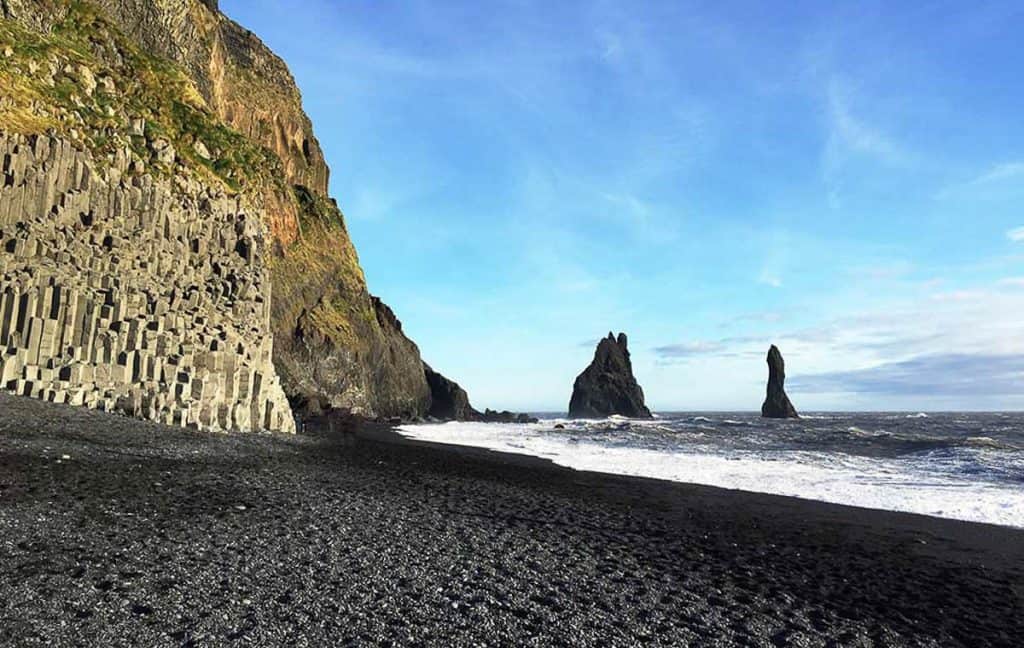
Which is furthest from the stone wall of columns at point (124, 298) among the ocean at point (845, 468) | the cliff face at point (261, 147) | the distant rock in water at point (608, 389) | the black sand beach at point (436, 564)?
the distant rock in water at point (608, 389)

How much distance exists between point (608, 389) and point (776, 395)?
4744 cm

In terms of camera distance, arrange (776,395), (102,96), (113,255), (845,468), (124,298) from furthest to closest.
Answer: (776,395)
(102,96)
(845,468)
(113,255)
(124,298)

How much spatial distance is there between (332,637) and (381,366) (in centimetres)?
7815

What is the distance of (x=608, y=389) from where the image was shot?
539ft

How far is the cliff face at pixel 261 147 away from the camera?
4428 centimetres

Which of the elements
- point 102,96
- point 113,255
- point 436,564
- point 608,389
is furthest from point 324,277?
point 608,389

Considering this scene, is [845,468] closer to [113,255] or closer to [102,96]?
[113,255]

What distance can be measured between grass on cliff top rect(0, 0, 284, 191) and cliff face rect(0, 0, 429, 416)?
0.46 ft

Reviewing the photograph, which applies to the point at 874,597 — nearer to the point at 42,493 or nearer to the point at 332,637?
the point at 332,637

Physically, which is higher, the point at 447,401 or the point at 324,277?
the point at 324,277

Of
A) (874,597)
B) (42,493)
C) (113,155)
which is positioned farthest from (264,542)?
(113,155)

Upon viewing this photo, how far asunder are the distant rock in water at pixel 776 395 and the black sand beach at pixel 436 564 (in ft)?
513

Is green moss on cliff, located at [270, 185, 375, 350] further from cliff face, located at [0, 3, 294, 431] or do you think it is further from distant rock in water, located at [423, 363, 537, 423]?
cliff face, located at [0, 3, 294, 431]

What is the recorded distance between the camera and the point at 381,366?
83875mm
